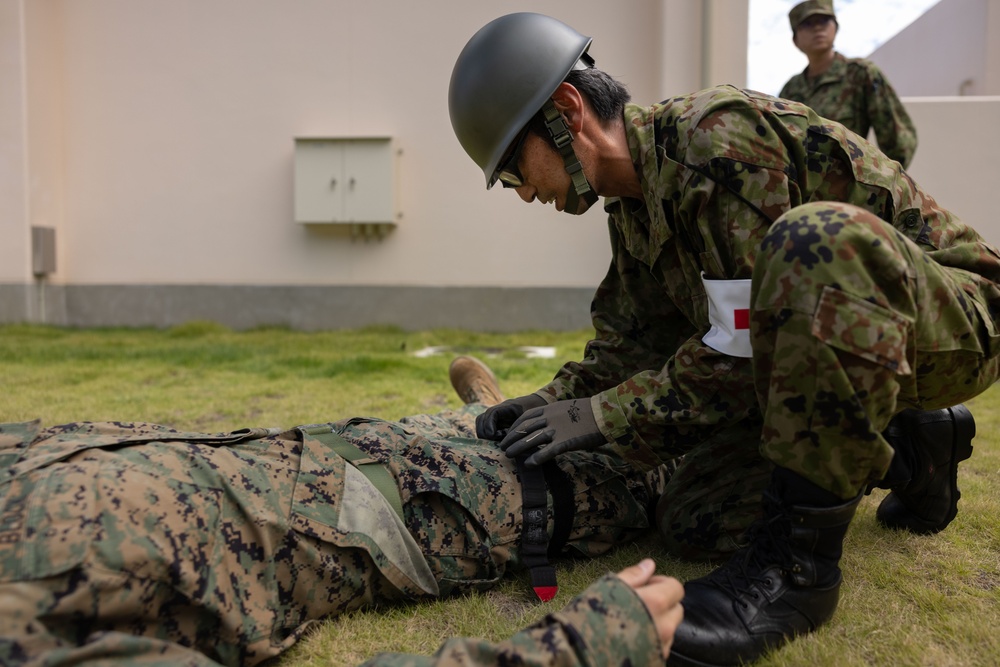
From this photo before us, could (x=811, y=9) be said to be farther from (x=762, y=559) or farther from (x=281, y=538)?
(x=281, y=538)

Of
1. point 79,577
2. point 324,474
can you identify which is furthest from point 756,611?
point 79,577

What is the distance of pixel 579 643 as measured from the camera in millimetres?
1077

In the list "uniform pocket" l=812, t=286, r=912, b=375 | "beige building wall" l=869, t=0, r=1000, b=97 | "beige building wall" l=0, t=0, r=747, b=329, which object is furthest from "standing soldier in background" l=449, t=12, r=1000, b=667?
"beige building wall" l=869, t=0, r=1000, b=97

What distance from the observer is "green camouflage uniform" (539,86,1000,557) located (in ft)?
4.23

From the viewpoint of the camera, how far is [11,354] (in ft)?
17.2

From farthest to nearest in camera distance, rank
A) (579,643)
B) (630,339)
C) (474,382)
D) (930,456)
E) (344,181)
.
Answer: (344,181) → (474,382) → (630,339) → (930,456) → (579,643)

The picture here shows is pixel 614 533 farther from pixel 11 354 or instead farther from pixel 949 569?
pixel 11 354

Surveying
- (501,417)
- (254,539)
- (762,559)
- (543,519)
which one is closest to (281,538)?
(254,539)

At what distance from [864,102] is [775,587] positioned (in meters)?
3.98

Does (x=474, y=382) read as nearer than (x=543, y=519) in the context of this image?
No

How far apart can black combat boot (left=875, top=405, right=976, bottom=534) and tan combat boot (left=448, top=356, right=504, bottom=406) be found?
4.69 ft

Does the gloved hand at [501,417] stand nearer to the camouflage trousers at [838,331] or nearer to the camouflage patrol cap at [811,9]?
the camouflage trousers at [838,331]

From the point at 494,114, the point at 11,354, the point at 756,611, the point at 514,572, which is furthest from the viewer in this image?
the point at 11,354

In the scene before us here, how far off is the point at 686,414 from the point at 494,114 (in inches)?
34.9
